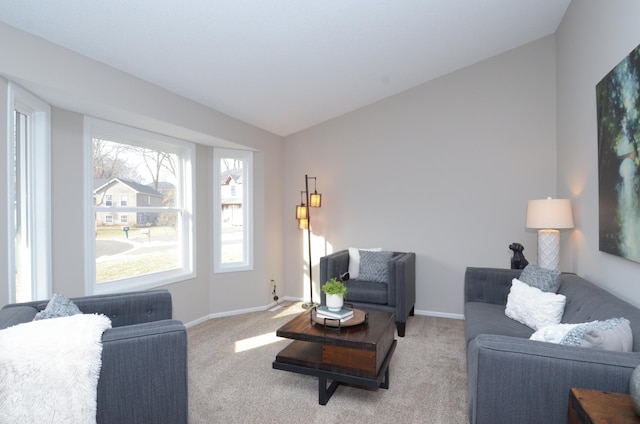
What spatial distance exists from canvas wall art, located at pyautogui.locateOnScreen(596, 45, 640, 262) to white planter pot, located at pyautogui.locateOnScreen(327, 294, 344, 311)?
1851 millimetres

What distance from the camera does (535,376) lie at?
1.48 metres

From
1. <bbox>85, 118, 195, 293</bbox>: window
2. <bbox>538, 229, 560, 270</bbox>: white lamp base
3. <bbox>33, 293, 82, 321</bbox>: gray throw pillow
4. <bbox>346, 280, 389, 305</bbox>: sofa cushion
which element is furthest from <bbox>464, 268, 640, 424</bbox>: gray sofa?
<bbox>85, 118, 195, 293</bbox>: window

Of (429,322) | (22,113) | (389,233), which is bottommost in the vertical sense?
(429,322)

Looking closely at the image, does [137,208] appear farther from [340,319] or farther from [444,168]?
[444,168]

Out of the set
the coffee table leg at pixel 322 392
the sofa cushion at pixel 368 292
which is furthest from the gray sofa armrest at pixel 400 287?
the coffee table leg at pixel 322 392

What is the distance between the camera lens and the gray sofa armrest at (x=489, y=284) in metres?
3.26

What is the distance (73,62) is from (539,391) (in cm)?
333

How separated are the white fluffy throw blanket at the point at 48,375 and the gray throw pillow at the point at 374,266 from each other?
3154mm

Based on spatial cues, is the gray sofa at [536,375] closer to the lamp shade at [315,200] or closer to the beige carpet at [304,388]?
the beige carpet at [304,388]

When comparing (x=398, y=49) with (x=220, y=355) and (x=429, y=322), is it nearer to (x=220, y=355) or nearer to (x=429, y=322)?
(x=429, y=322)

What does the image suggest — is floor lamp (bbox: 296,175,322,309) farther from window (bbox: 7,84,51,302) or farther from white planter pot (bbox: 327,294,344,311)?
window (bbox: 7,84,51,302)

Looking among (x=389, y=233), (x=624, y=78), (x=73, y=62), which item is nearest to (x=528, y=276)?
(x=624, y=78)

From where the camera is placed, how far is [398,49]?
355cm

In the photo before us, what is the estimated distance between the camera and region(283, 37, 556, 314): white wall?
4.11m
